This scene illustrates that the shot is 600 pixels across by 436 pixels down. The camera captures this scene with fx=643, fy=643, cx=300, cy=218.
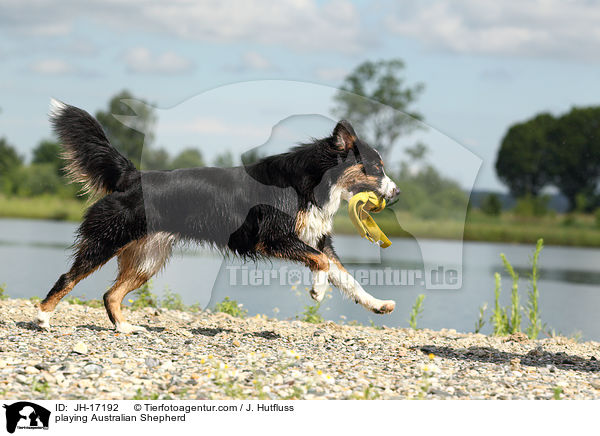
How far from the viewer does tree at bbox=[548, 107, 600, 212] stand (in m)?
45.0

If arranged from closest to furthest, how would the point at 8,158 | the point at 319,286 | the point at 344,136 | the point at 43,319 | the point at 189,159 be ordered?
the point at 319,286 → the point at 344,136 → the point at 189,159 → the point at 43,319 → the point at 8,158

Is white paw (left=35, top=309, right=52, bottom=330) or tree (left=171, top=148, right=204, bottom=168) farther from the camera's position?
white paw (left=35, top=309, right=52, bottom=330)

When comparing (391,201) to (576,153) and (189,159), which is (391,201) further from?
(576,153)

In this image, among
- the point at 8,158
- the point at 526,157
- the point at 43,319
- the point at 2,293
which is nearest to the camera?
the point at 43,319

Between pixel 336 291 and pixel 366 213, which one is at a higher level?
pixel 366 213

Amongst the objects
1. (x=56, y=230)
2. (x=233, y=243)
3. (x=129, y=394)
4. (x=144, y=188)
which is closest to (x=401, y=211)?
(x=233, y=243)

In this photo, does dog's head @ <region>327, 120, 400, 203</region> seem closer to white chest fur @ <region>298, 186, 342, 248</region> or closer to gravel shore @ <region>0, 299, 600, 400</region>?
white chest fur @ <region>298, 186, 342, 248</region>

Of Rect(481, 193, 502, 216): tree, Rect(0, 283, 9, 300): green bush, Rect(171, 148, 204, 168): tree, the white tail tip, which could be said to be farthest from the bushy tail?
Rect(481, 193, 502, 216): tree

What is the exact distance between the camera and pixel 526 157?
47750 mm

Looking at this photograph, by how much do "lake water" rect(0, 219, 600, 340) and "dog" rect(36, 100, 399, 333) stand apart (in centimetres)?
34

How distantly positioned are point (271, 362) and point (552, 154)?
4635 cm

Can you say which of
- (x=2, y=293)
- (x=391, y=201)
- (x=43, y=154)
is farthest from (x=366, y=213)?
(x=43, y=154)

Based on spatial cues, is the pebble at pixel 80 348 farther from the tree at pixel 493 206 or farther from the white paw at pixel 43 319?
the tree at pixel 493 206
